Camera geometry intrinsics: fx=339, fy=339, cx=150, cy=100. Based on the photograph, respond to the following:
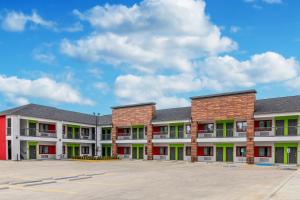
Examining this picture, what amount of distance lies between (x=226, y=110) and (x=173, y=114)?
10591 mm

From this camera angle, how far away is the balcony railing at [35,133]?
45.5 metres

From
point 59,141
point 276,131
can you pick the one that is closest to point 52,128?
point 59,141

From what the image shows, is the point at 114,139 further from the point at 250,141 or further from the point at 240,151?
the point at 250,141

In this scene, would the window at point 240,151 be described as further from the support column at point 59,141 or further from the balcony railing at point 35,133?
the balcony railing at point 35,133

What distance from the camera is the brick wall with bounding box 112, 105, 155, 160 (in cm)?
5028

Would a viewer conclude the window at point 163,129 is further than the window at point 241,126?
Yes

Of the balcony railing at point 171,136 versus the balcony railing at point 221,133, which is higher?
the balcony railing at point 221,133

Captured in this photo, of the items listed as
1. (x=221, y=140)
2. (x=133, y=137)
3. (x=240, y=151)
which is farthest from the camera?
(x=133, y=137)

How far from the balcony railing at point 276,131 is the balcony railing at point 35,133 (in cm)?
2865

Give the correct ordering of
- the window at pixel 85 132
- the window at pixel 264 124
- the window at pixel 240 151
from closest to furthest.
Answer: the window at pixel 264 124, the window at pixel 240 151, the window at pixel 85 132

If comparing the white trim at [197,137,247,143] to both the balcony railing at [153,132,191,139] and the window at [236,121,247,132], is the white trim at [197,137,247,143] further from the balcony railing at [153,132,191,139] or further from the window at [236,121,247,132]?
the balcony railing at [153,132,191,139]

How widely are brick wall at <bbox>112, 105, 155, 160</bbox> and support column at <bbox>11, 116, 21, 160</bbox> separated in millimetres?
15638

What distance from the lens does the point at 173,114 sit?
50.8 m

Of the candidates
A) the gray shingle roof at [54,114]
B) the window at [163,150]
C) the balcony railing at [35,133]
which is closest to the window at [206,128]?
the window at [163,150]
